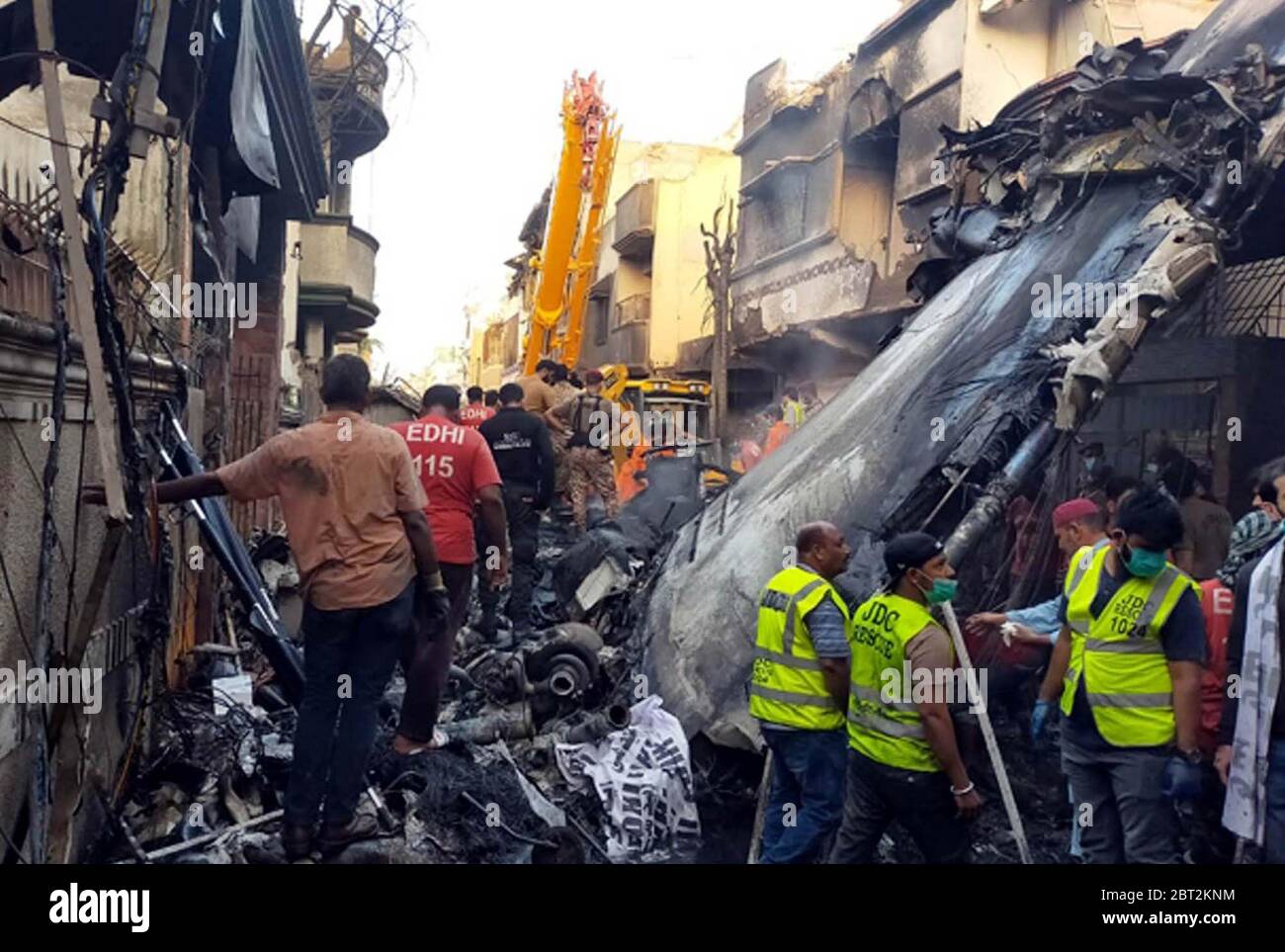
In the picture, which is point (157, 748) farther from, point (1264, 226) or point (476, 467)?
point (1264, 226)

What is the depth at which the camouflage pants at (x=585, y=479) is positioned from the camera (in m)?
10.2

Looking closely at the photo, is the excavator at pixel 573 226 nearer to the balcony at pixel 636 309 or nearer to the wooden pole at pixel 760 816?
the wooden pole at pixel 760 816

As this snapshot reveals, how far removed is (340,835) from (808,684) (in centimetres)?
171

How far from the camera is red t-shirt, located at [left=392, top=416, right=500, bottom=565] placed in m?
5.08

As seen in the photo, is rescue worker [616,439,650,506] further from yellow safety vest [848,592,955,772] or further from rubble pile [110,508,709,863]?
yellow safety vest [848,592,955,772]

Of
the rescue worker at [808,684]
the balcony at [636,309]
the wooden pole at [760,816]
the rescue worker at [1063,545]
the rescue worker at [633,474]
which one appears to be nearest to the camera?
the rescue worker at [808,684]

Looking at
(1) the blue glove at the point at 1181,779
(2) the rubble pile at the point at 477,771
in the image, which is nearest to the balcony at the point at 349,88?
(2) the rubble pile at the point at 477,771

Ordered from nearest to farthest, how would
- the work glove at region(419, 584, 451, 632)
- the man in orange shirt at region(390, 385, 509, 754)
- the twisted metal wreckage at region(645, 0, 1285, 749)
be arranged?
the work glove at region(419, 584, 451, 632) → the man in orange shirt at region(390, 385, 509, 754) → the twisted metal wreckage at region(645, 0, 1285, 749)

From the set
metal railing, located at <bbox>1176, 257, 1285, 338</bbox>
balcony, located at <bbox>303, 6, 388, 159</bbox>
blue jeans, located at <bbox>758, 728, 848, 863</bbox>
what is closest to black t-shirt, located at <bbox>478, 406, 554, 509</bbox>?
blue jeans, located at <bbox>758, 728, 848, 863</bbox>

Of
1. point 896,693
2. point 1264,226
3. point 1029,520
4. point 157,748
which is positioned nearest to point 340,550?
point 157,748

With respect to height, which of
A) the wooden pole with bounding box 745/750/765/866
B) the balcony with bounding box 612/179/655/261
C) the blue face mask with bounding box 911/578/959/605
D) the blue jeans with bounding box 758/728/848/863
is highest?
the balcony with bounding box 612/179/655/261

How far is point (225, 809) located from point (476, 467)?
1.85 metres

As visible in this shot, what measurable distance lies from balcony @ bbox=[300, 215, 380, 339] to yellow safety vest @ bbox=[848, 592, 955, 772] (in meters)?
13.2
